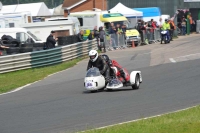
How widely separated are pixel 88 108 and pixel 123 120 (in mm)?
2051

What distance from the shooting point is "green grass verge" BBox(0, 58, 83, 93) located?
1928 centimetres

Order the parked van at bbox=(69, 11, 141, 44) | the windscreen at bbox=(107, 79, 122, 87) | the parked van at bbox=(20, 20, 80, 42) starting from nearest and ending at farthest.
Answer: the windscreen at bbox=(107, 79, 122, 87) → the parked van at bbox=(20, 20, 80, 42) → the parked van at bbox=(69, 11, 141, 44)

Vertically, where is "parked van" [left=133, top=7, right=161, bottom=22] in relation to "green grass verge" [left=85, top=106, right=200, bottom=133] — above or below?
above

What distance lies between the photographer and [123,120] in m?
10.4

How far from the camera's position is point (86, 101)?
13.6 metres

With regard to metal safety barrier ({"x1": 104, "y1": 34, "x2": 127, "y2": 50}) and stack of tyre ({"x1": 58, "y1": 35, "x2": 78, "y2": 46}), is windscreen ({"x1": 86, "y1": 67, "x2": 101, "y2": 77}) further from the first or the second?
metal safety barrier ({"x1": 104, "y1": 34, "x2": 127, "y2": 50})

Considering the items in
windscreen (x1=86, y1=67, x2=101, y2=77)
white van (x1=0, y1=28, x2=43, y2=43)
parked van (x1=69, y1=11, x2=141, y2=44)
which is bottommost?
windscreen (x1=86, y1=67, x2=101, y2=77)

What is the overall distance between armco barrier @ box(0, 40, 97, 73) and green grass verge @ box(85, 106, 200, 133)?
1365cm

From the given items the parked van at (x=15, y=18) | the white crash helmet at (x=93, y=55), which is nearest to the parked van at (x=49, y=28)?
the parked van at (x=15, y=18)

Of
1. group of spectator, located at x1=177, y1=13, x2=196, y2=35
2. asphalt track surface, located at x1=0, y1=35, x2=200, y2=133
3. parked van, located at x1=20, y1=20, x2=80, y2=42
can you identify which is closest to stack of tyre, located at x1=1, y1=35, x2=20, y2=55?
parked van, located at x1=20, y1=20, x2=80, y2=42

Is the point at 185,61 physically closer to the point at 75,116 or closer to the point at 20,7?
the point at 75,116

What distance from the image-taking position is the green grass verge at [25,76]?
19281 millimetres

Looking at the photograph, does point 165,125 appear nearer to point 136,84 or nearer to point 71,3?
point 136,84

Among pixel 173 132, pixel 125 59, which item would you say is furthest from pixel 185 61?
pixel 173 132
